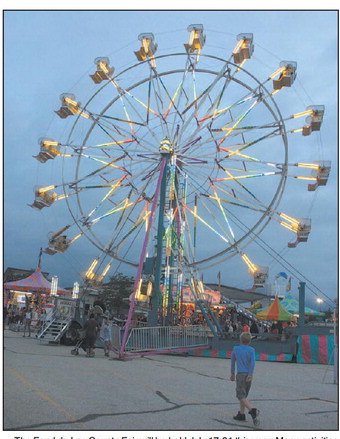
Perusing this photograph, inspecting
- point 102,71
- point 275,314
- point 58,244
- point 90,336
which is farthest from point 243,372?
point 275,314

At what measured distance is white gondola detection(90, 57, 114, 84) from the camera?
21.1 meters

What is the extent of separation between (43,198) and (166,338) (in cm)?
863

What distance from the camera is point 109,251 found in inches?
832

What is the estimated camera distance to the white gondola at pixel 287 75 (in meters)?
18.8

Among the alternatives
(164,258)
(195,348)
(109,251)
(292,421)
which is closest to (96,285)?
(109,251)

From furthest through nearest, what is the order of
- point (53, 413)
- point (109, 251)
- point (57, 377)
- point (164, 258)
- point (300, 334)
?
point (109, 251) < point (164, 258) < point (300, 334) < point (57, 377) < point (53, 413)

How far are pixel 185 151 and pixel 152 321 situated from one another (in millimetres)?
7223

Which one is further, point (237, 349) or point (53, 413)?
point (237, 349)

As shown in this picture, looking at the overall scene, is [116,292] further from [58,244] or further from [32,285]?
[58,244]

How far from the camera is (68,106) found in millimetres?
20844

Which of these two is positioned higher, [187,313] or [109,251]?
[109,251]

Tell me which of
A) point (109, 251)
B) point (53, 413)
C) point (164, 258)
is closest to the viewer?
point (53, 413)

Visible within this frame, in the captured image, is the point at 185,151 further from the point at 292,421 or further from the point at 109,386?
the point at 292,421

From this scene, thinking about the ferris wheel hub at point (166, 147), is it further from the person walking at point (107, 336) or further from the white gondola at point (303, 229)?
the person walking at point (107, 336)
